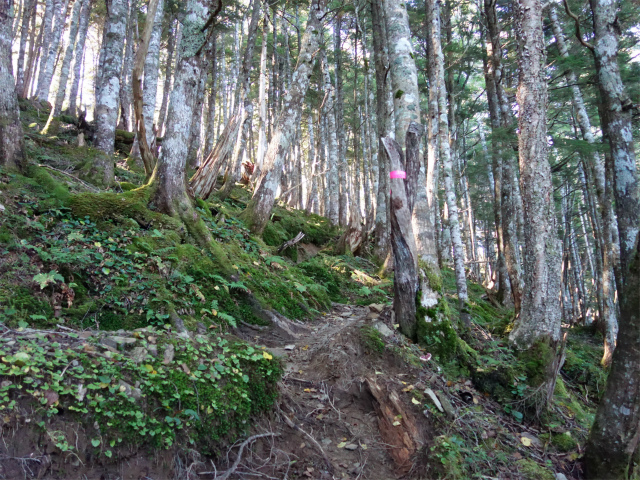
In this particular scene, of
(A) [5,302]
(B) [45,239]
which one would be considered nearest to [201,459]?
(A) [5,302]

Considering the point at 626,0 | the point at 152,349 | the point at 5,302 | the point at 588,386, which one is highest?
the point at 626,0

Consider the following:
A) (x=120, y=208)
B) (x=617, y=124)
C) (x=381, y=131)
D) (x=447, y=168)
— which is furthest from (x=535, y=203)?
(x=120, y=208)

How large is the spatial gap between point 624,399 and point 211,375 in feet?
12.7

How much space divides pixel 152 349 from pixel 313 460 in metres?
1.79

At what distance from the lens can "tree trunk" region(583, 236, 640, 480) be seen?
3449mm

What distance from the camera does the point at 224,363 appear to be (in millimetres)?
3453

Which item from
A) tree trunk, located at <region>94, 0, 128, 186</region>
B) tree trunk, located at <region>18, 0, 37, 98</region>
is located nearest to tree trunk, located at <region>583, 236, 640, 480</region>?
tree trunk, located at <region>94, 0, 128, 186</region>

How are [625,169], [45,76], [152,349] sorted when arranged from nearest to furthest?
[152,349] → [625,169] → [45,76]

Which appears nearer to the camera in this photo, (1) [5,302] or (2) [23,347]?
(2) [23,347]

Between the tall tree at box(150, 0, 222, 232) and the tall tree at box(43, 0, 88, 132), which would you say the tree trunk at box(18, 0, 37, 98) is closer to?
the tall tree at box(43, 0, 88, 132)

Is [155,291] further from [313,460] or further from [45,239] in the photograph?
[313,460]

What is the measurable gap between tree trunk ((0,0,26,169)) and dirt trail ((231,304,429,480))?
4.38 metres

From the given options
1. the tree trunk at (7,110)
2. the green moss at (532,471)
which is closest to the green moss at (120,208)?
the tree trunk at (7,110)

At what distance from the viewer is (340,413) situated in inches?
166
